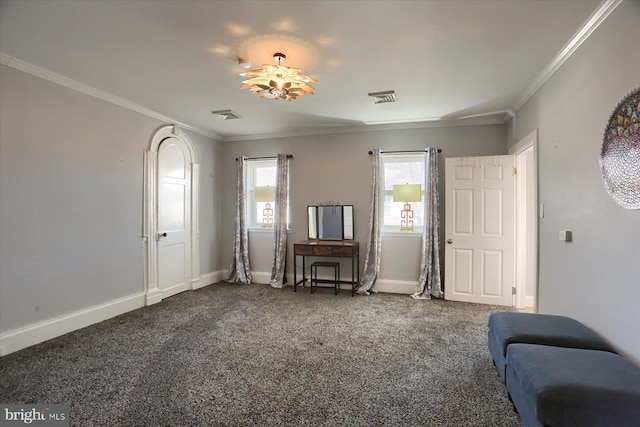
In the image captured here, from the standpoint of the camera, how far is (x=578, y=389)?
141 cm

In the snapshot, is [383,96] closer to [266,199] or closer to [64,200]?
[266,199]

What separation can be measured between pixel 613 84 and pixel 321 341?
2.92m

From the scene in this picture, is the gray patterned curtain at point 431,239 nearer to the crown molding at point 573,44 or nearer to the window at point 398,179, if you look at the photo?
the window at point 398,179

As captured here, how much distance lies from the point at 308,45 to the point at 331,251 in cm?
290

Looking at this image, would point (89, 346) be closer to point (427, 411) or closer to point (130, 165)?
point (130, 165)

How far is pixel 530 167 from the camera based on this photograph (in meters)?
4.09

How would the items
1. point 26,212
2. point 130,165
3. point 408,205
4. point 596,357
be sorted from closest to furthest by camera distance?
point 596,357 < point 26,212 < point 130,165 < point 408,205

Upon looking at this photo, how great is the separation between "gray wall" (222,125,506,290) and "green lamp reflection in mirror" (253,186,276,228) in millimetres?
245

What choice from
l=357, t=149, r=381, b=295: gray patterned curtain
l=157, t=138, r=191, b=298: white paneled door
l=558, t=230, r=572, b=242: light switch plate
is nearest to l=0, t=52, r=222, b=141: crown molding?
l=157, t=138, r=191, b=298: white paneled door

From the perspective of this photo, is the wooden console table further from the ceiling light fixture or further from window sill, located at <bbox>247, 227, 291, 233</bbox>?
the ceiling light fixture

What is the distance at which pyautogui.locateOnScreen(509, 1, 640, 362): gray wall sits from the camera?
176 cm

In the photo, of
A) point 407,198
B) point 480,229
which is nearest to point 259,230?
point 407,198

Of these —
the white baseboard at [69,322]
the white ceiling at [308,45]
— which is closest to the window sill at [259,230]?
the white baseboard at [69,322]

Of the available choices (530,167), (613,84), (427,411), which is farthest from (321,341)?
Result: (530,167)
